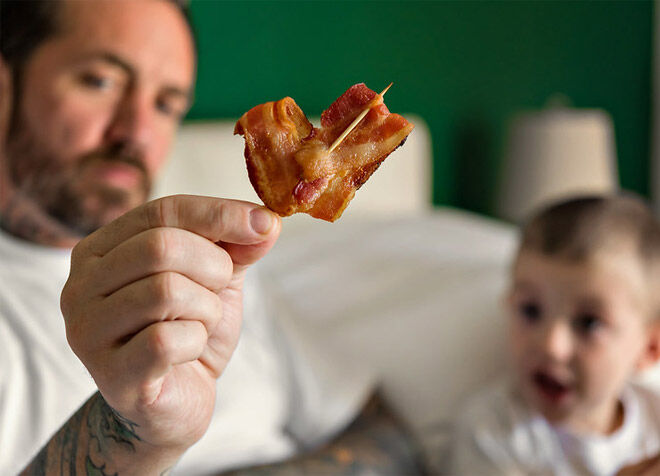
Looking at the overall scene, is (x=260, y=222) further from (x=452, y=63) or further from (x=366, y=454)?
(x=452, y=63)

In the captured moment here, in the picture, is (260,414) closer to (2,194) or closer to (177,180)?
(2,194)

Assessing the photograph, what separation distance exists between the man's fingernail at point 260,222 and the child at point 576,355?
2.54 feet

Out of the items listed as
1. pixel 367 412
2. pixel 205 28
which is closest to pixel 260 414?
pixel 367 412

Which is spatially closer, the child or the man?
the man

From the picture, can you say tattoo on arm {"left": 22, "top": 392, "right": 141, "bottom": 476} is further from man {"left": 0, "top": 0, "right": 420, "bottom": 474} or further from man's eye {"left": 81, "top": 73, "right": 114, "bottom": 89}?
man's eye {"left": 81, "top": 73, "right": 114, "bottom": 89}

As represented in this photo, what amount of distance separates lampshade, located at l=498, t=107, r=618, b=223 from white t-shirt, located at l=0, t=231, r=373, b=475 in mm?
1465

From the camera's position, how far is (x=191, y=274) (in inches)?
18.8

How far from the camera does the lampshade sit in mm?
2477

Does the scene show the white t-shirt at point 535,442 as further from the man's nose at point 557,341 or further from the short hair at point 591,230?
the short hair at point 591,230

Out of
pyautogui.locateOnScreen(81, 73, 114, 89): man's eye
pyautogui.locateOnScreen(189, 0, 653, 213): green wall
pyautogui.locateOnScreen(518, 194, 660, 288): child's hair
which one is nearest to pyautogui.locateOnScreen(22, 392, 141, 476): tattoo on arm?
pyautogui.locateOnScreen(81, 73, 114, 89): man's eye

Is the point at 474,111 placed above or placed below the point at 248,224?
below

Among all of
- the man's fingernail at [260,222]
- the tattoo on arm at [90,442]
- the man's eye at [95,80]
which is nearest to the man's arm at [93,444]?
the tattoo on arm at [90,442]

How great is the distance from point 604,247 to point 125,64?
873 mm

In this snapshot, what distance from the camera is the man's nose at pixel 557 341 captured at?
1099mm
